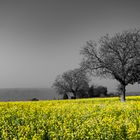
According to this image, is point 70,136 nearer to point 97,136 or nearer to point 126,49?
point 97,136

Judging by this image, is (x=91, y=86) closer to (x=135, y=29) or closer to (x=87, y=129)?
(x=135, y=29)

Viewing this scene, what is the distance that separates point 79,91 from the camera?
80375 mm

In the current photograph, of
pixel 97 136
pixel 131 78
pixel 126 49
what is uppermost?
pixel 126 49

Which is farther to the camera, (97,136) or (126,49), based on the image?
(126,49)

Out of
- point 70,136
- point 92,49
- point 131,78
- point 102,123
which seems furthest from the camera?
point 92,49

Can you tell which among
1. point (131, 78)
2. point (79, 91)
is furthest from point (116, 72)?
point (79, 91)

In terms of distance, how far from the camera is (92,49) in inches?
1619

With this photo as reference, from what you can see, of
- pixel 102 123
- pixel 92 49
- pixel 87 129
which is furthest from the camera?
pixel 92 49

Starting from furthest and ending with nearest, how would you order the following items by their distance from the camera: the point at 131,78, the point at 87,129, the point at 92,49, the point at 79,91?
1. the point at 79,91
2. the point at 92,49
3. the point at 131,78
4. the point at 87,129

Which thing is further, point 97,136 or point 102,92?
point 102,92

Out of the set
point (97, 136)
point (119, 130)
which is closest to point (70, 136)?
point (97, 136)

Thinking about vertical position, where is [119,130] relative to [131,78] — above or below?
below

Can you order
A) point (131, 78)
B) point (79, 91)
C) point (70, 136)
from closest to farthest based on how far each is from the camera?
point (70, 136) < point (131, 78) < point (79, 91)

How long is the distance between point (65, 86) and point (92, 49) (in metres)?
40.5
